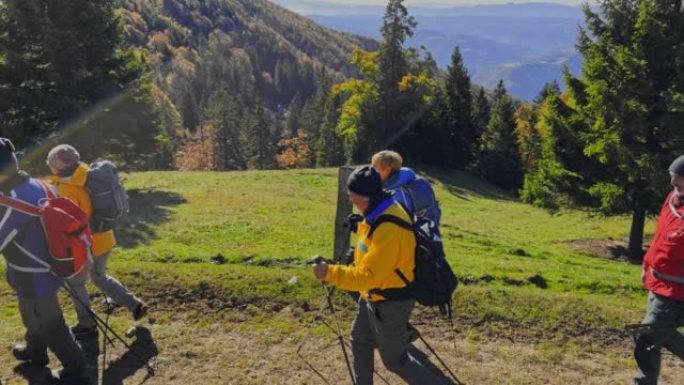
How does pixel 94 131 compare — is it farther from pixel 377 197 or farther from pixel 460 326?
pixel 377 197

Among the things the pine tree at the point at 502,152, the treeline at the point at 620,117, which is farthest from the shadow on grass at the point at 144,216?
the pine tree at the point at 502,152

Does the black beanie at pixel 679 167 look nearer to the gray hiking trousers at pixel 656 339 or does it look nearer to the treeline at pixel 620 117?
the gray hiking trousers at pixel 656 339

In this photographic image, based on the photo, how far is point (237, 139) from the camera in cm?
9356

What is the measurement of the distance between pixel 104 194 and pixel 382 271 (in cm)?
408

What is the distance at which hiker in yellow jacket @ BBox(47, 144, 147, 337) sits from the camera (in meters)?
6.96

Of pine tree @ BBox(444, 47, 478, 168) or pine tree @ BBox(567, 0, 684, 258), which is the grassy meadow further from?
pine tree @ BBox(444, 47, 478, 168)

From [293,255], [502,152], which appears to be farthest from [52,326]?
[502,152]

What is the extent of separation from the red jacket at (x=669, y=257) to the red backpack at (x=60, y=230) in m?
6.08

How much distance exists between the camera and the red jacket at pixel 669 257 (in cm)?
580

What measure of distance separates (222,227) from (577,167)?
41.6ft

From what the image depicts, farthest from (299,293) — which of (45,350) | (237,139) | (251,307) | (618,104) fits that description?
(237,139)

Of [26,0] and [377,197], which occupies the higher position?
[26,0]

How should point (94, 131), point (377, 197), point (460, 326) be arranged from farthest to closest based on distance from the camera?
point (94, 131) < point (460, 326) < point (377, 197)

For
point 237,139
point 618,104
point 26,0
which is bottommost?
point 237,139
